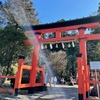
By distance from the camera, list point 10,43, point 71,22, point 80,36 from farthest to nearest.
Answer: point 10,43
point 71,22
point 80,36

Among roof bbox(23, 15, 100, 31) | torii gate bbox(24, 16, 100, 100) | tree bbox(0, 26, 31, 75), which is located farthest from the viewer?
tree bbox(0, 26, 31, 75)

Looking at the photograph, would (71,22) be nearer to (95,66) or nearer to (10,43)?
(95,66)

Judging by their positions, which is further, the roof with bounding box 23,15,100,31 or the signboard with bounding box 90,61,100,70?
the roof with bounding box 23,15,100,31

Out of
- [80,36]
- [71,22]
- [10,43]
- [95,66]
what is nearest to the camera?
[95,66]

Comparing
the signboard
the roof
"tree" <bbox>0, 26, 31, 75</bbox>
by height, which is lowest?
the signboard

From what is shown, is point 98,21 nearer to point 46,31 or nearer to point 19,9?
point 46,31

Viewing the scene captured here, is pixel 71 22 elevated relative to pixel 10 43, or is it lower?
elevated

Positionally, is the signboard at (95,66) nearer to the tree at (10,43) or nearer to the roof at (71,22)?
the roof at (71,22)

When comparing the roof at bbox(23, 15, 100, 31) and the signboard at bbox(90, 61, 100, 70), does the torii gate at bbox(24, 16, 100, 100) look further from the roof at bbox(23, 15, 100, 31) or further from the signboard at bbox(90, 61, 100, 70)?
the signboard at bbox(90, 61, 100, 70)

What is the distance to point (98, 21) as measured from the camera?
626 cm

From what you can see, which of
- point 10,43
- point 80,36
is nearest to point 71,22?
point 80,36

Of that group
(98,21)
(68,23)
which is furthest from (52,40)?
(98,21)

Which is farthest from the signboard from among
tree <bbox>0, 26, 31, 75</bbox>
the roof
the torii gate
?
tree <bbox>0, 26, 31, 75</bbox>

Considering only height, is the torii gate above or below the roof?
below
